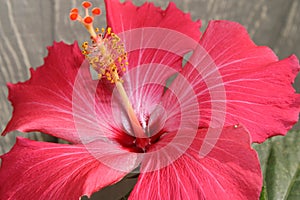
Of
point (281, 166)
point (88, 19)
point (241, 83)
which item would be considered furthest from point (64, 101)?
point (281, 166)

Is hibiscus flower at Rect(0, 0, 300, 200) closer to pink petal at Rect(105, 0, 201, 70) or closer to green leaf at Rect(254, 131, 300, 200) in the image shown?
pink petal at Rect(105, 0, 201, 70)

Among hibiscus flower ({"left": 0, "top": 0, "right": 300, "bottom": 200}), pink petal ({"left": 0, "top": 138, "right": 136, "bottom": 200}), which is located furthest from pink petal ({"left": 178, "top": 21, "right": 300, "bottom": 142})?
pink petal ({"left": 0, "top": 138, "right": 136, "bottom": 200})

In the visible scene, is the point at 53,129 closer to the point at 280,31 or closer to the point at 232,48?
the point at 232,48

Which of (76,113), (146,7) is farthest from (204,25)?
(76,113)

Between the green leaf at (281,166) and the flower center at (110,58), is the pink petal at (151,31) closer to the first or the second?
the flower center at (110,58)

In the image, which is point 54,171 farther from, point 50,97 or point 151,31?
point 151,31

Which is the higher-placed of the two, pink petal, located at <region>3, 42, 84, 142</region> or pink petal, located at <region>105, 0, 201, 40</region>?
pink petal, located at <region>105, 0, 201, 40</region>

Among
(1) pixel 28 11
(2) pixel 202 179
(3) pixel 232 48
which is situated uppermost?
(1) pixel 28 11
